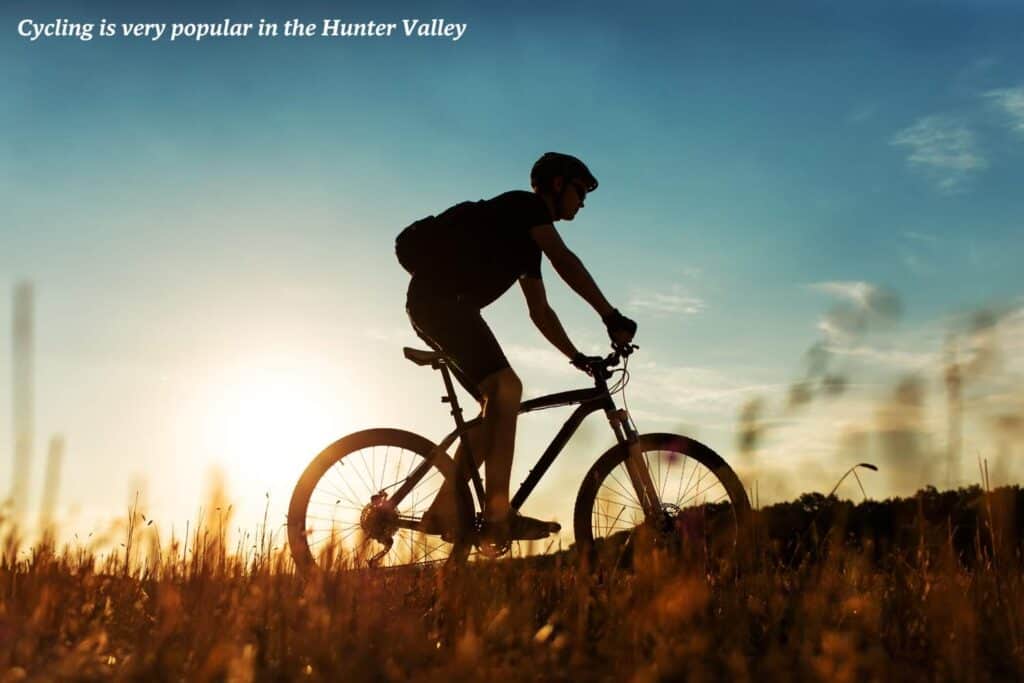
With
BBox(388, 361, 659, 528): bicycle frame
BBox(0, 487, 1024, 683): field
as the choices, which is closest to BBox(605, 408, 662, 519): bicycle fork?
BBox(388, 361, 659, 528): bicycle frame

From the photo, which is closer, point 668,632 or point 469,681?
point 469,681

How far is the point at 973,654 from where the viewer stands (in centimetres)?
394

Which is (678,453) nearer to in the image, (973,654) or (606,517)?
(606,517)

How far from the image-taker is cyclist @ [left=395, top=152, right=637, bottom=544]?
Answer: 19.8 ft

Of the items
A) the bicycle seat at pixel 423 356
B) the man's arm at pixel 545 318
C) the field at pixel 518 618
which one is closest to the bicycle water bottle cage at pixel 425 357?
the bicycle seat at pixel 423 356

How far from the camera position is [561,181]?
20.5 ft

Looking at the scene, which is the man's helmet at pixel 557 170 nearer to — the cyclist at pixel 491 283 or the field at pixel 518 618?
the cyclist at pixel 491 283

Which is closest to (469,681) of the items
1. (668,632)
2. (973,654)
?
(668,632)

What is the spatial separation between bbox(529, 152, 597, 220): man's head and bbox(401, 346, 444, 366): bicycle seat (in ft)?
3.73

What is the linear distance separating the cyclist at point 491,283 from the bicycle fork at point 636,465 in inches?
21.7

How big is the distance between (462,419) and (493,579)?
5.91ft

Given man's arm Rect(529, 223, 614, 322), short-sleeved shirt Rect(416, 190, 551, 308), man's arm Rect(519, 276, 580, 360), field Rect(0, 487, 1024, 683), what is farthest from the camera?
man's arm Rect(519, 276, 580, 360)

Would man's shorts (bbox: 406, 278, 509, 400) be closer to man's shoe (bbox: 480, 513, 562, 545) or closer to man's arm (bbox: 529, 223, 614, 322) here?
man's arm (bbox: 529, 223, 614, 322)

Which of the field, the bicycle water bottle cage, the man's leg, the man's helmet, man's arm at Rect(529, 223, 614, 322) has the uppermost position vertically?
the man's helmet
